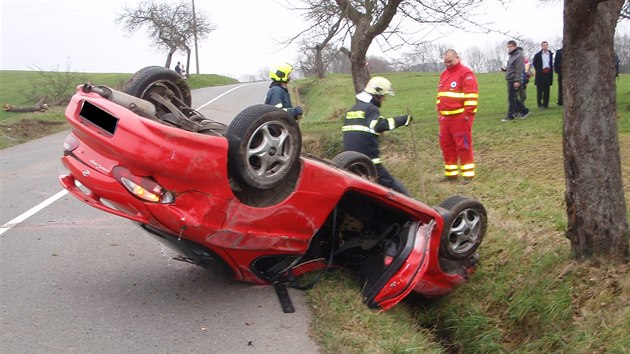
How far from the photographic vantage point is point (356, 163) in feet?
19.0

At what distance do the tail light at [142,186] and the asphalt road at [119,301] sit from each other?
0.91 metres

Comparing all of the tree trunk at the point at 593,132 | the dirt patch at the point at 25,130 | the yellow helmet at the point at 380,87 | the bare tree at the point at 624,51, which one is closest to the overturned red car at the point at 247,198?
the tree trunk at the point at 593,132

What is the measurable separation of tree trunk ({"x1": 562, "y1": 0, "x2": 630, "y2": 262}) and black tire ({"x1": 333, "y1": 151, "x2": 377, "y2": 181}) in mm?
1726

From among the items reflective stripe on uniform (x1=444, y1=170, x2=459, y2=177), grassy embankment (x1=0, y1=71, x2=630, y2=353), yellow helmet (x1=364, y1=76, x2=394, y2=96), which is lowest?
grassy embankment (x1=0, y1=71, x2=630, y2=353)

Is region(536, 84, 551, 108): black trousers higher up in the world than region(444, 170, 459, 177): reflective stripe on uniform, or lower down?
higher up

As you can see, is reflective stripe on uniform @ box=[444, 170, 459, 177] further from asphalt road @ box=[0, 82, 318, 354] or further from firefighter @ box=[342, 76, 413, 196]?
asphalt road @ box=[0, 82, 318, 354]

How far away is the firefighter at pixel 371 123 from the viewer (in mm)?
6641

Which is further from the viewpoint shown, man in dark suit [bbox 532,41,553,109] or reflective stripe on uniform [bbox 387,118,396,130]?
man in dark suit [bbox 532,41,553,109]

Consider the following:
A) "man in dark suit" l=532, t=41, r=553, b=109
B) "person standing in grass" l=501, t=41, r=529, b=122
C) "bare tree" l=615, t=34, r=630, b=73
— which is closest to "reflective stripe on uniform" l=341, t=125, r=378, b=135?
"person standing in grass" l=501, t=41, r=529, b=122

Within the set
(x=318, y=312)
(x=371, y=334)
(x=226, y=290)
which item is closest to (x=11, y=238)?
(x=226, y=290)

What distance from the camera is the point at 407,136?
1219 centimetres

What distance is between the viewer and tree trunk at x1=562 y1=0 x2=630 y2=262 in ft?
15.8

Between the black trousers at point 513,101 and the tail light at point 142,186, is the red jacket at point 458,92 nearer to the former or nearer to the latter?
the black trousers at point 513,101

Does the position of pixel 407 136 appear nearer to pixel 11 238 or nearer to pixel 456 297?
pixel 456 297
